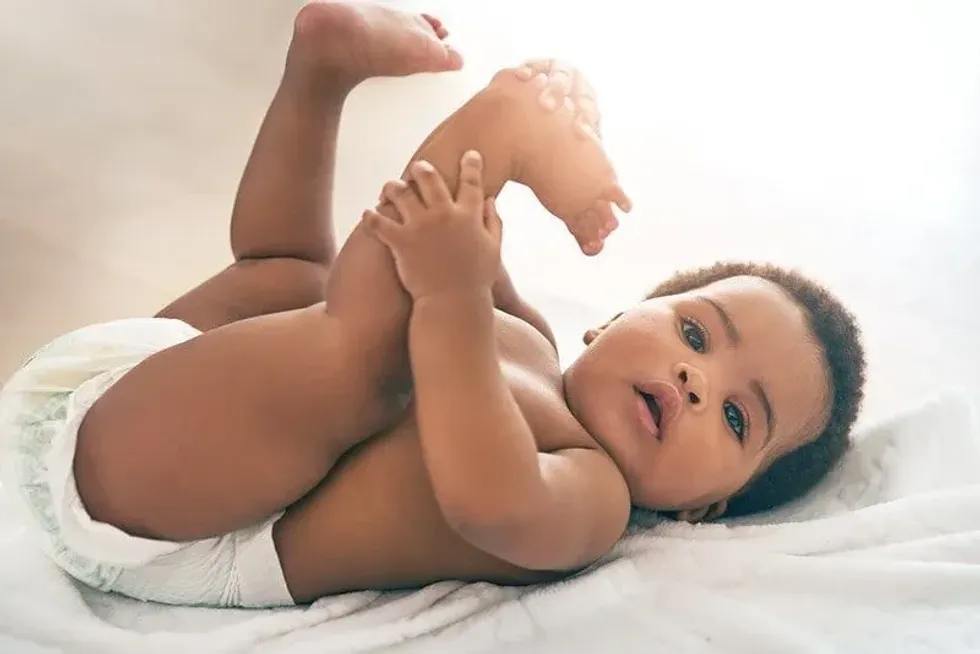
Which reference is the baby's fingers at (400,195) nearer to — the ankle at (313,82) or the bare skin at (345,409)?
the bare skin at (345,409)

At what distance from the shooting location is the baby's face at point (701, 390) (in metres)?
0.79

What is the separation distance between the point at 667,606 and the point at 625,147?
1.92 ft

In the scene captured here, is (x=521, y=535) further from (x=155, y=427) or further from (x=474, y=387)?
(x=155, y=427)

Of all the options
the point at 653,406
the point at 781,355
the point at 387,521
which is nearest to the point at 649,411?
the point at 653,406

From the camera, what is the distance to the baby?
626mm

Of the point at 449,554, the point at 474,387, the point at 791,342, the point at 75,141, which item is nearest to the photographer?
the point at 474,387

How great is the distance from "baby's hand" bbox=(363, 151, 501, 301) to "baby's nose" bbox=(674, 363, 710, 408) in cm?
23

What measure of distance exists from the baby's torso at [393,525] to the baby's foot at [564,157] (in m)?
0.17

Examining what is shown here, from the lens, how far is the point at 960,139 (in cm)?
109

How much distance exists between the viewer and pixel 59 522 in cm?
68

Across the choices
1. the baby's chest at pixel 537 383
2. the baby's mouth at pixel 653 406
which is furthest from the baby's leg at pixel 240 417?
the baby's mouth at pixel 653 406

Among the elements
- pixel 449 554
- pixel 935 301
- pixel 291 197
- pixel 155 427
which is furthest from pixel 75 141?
pixel 935 301

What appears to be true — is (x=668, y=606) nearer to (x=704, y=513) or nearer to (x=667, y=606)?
(x=667, y=606)

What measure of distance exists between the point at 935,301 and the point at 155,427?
30.5 inches
